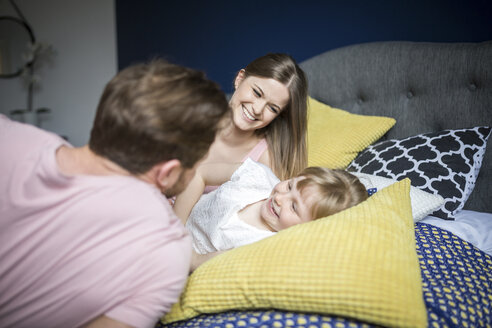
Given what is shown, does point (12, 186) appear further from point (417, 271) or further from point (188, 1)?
point (188, 1)

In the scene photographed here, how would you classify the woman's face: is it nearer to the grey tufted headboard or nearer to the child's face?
the child's face

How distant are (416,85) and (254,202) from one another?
3.47ft

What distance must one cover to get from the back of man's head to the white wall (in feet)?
11.5

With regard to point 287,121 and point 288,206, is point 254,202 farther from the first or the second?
point 287,121

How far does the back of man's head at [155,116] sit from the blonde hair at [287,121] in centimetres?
92

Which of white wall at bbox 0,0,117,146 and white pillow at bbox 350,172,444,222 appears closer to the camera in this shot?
white pillow at bbox 350,172,444,222

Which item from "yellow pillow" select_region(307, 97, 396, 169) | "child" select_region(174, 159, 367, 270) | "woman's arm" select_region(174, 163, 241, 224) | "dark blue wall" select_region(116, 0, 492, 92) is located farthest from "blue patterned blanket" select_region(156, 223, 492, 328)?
"dark blue wall" select_region(116, 0, 492, 92)

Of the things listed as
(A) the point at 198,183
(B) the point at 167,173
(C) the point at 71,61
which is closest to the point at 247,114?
(A) the point at 198,183

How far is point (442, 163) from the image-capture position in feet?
4.67

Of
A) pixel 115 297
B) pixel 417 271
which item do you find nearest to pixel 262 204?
pixel 417 271

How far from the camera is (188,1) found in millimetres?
2990

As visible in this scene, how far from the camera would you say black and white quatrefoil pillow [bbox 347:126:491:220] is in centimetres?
137

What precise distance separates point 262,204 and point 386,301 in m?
0.63

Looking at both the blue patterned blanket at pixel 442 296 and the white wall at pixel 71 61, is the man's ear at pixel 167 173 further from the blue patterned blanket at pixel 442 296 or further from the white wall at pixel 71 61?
the white wall at pixel 71 61
